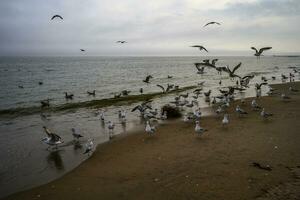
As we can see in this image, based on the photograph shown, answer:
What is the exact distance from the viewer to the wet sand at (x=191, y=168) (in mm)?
8672

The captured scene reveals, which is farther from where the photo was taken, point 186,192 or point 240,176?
point 240,176

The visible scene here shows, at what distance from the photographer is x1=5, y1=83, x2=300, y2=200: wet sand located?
867 cm

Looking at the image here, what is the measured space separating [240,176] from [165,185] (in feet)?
7.13

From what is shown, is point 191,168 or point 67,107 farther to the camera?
point 67,107

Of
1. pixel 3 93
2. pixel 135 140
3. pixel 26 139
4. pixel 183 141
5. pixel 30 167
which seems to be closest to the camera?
pixel 30 167

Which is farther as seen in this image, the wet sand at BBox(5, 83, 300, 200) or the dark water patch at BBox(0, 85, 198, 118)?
the dark water patch at BBox(0, 85, 198, 118)

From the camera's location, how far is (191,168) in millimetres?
10281

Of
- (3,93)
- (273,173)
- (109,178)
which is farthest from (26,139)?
(3,93)

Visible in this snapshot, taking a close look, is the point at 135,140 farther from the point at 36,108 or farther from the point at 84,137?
the point at 36,108

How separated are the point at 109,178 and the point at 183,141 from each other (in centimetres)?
456

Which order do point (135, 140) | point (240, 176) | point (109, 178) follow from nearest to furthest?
point (240, 176) < point (109, 178) < point (135, 140)

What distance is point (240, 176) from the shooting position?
9.34 metres

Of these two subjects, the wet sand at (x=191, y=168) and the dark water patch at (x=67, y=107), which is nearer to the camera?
the wet sand at (x=191, y=168)

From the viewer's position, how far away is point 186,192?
28.3 ft
